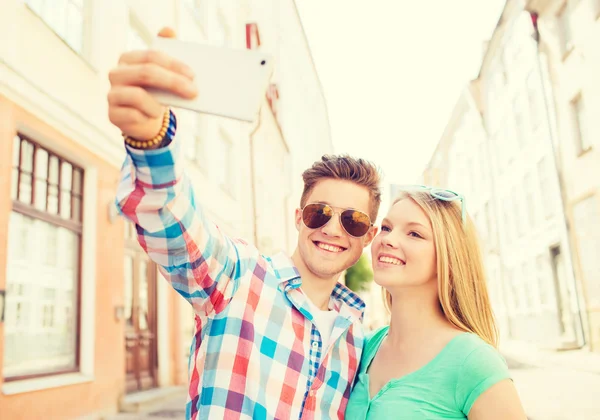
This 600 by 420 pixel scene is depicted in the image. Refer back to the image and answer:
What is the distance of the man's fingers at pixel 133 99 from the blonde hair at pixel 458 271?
1.60m

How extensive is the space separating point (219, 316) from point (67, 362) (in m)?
5.28

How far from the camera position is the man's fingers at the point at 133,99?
3.29ft

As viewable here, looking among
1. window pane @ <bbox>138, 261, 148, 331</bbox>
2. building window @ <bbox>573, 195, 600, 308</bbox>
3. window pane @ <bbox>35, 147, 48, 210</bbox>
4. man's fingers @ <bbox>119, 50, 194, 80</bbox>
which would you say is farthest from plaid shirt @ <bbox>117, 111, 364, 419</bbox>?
building window @ <bbox>573, 195, 600, 308</bbox>

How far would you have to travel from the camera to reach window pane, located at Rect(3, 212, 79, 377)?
5246mm

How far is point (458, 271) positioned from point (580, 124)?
1431cm

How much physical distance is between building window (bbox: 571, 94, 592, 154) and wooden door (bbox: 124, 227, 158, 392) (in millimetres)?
11522

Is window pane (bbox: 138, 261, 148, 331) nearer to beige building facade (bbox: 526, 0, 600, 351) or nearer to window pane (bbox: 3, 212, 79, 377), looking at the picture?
window pane (bbox: 3, 212, 79, 377)

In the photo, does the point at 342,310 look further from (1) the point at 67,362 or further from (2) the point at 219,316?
(1) the point at 67,362

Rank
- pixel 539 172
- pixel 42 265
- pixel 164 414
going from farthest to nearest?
pixel 539 172
pixel 164 414
pixel 42 265

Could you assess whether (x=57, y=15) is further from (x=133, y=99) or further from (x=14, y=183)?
(x=133, y=99)

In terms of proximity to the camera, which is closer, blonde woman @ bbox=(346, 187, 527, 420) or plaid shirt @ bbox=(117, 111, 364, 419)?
plaid shirt @ bbox=(117, 111, 364, 419)

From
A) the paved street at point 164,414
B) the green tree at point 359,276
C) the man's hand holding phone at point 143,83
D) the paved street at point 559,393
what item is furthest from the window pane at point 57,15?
the green tree at point 359,276

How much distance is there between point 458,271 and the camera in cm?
235

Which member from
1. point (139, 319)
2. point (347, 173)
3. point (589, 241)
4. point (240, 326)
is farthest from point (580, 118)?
point (240, 326)
